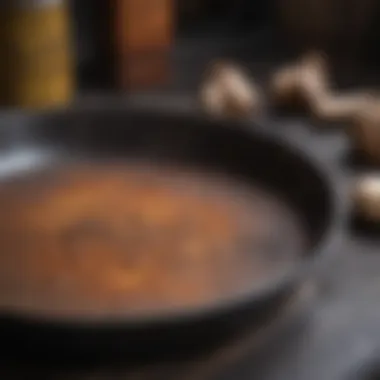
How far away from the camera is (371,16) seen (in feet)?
3.41

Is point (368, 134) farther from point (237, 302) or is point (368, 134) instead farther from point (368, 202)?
point (237, 302)

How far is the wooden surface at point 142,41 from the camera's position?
922 millimetres

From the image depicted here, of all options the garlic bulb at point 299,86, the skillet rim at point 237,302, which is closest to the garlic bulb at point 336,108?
the garlic bulb at point 299,86

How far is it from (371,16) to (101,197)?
48 cm

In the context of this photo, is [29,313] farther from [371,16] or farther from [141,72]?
[371,16]

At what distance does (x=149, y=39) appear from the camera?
0.98 meters

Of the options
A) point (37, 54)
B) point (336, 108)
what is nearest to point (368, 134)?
point (336, 108)

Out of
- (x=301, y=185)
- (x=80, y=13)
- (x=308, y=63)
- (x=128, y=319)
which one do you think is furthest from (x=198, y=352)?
(x=80, y=13)

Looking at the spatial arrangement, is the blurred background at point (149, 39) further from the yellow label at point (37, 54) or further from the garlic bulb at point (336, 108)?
the garlic bulb at point (336, 108)

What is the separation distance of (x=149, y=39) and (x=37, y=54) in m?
0.23

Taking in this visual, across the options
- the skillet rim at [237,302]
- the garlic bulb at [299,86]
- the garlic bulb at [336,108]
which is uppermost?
the garlic bulb at [299,86]

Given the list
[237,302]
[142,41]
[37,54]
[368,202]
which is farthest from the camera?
[142,41]

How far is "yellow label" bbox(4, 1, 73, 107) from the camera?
29.8 inches

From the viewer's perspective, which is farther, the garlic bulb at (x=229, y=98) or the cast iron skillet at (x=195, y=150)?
the garlic bulb at (x=229, y=98)
